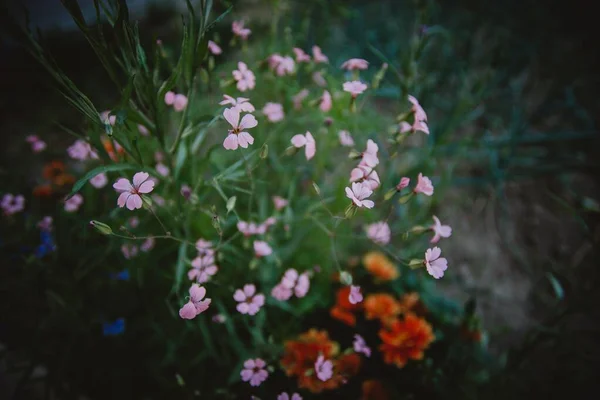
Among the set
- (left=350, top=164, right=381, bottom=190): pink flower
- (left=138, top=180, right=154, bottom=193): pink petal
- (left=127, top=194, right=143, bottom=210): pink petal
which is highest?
(left=138, top=180, right=154, bottom=193): pink petal

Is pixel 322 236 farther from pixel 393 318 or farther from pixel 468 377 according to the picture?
pixel 468 377

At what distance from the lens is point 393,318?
963mm

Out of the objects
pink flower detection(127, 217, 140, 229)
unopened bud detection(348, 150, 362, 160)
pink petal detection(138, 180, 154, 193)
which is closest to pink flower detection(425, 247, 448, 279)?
unopened bud detection(348, 150, 362, 160)

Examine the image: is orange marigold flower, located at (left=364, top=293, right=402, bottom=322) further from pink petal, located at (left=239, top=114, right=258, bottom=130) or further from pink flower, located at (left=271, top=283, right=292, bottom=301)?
pink petal, located at (left=239, top=114, right=258, bottom=130)

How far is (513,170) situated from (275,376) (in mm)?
1368

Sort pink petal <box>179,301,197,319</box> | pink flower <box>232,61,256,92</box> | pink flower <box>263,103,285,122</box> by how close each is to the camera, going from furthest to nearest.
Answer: pink flower <box>263,103,285,122</box> → pink flower <box>232,61,256,92</box> → pink petal <box>179,301,197,319</box>

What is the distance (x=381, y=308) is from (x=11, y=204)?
948mm

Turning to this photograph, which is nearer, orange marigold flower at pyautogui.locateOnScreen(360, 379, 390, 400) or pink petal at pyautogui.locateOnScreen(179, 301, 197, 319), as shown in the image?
pink petal at pyautogui.locateOnScreen(179, 301, 197, 319)

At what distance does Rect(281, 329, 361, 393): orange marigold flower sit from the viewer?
80cm

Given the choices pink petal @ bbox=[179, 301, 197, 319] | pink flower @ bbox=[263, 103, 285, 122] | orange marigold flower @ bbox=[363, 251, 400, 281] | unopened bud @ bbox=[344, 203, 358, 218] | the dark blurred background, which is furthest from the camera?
the dark blurred background

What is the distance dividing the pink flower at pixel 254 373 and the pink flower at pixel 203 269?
0.61 ft

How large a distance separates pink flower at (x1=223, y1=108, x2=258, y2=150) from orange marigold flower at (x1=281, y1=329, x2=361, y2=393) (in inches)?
18.5

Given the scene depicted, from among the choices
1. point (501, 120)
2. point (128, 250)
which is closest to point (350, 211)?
point (128, 250)

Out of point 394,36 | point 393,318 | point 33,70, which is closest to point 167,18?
point 33,70
